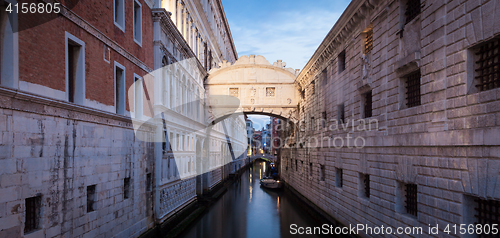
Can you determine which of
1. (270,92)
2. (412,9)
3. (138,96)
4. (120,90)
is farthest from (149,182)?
(270,92)

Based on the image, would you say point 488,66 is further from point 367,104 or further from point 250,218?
point 250,218

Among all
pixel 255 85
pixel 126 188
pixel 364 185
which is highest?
pixel 255 85

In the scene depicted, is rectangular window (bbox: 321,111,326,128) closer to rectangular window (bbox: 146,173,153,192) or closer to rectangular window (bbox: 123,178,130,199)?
rectangular window (bbox: 146,173,153,192)

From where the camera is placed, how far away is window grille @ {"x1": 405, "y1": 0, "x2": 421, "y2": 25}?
25.9ft

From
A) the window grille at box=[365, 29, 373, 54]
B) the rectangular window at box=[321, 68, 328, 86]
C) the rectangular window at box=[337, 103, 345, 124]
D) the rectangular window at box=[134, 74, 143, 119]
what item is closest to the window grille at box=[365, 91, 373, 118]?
the window grille at box=[365, 29, 373, 54]

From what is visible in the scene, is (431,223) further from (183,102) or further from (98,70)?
(183,102)

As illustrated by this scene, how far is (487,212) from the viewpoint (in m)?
5.80

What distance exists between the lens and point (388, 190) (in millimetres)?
8922

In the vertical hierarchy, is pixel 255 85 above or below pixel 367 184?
above

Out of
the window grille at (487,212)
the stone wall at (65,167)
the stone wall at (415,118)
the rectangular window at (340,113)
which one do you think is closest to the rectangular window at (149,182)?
the stone wall at (65,167)

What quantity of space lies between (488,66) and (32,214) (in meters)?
8.82

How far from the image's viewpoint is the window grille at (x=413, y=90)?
25.8 ft

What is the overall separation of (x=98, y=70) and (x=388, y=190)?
841 cm

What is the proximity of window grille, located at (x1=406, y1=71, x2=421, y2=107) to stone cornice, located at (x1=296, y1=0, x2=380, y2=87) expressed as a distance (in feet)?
10.1
